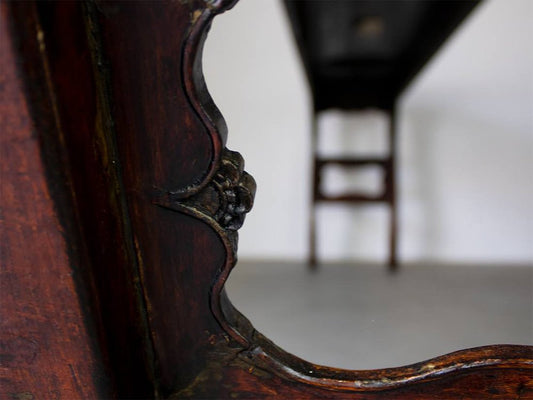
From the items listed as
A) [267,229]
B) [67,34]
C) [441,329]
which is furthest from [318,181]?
[67,34]

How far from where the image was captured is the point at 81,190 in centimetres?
34

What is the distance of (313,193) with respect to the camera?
5.06 ft

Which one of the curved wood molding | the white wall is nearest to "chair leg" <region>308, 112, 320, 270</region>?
the white wall

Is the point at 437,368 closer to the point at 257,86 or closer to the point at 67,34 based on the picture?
the point at 67,34

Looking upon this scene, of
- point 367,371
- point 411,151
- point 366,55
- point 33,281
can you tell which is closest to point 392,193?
point 411,151

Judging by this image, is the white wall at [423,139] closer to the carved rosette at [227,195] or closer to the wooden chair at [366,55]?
the wooden chair at [366,55]

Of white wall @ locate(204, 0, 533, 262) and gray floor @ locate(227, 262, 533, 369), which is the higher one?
white wall @ locate(204, 0, 533, 262)

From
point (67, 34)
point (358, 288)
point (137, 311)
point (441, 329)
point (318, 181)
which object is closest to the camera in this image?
point (67, 34)

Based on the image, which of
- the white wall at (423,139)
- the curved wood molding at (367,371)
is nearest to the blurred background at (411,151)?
the white wall at (423,139)

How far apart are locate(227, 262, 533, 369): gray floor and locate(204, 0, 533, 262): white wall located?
0.34 feet

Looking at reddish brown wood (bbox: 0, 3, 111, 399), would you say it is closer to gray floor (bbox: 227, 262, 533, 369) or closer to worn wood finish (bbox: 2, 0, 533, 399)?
worn wood finish (bbox: 2, 0, 533, 399)

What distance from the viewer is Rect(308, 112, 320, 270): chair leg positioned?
1.54 meters

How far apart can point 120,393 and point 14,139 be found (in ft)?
0.63

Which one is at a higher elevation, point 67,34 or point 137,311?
point 67,34
